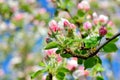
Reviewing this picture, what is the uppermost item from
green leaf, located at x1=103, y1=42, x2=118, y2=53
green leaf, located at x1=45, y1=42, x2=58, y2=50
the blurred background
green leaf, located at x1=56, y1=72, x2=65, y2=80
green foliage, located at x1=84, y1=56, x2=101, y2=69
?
green leaf, located at x1=45, y1=42, x2=58, y2=50

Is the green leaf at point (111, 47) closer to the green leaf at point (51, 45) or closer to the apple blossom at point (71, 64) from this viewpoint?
the green leaf at point (51, 45)

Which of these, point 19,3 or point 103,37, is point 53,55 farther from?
point 19,3

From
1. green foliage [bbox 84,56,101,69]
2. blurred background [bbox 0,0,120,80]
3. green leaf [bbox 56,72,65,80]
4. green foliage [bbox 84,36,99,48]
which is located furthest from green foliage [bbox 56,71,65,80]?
blurred background [bbox 0,0,120,80]

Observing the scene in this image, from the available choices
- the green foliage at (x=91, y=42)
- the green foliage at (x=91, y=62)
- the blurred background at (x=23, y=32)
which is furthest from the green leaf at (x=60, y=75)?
the blurred background at (x=23, y=32)

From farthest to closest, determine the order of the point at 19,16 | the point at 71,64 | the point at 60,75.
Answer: the point at 19,16 → the point at 71,64 → the point at 60,75

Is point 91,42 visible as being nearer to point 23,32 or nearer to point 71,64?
point 71,64

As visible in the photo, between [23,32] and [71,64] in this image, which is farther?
[23,32]

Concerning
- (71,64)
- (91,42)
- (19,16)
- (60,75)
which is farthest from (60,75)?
(19,16)

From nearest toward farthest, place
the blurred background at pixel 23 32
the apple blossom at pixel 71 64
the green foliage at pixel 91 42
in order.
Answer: the green foliage at pixel 91 42 → the apple blossom at pixel 71 64 → the blurred background at pixel 23 32

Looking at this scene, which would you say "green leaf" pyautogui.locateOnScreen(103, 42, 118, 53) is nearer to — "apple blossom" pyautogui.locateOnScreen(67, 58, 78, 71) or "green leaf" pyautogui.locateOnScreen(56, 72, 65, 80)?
"green leaf" pyautogui.locateOnScreen(56, 72, 65, 80)

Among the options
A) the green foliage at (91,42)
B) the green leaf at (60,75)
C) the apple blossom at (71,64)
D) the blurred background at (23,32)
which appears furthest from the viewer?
the blurred background at (23,32)

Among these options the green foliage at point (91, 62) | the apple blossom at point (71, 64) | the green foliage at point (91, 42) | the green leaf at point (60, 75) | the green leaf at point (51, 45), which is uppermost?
the green leaf at point (51, 45)

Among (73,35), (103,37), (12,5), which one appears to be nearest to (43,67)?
(73,35)
